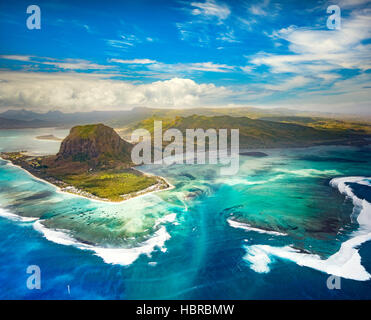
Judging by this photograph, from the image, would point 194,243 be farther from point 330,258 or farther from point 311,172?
point 311,172

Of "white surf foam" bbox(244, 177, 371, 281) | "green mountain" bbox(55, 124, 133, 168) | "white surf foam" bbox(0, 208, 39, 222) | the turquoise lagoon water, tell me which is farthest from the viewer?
"green mountain" bbox(55, 124, 133, 168)

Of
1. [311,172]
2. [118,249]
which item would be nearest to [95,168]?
[118,249]

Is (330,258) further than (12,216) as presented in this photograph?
No

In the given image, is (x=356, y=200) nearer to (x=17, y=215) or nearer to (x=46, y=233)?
(x=46, y=233)

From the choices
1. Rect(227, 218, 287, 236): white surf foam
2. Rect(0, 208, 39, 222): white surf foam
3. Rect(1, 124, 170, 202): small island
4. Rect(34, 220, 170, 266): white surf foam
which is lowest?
Rect(34, 220, 170, 266): white surf foam

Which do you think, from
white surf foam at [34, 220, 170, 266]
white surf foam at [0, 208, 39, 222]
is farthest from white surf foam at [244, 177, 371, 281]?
white surf foam at [0, 208, 39, 222]

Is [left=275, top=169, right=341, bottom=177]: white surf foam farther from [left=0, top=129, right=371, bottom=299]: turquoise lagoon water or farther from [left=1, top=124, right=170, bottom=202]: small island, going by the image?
[left=1, top=124, right=170, bottom=202]: small island

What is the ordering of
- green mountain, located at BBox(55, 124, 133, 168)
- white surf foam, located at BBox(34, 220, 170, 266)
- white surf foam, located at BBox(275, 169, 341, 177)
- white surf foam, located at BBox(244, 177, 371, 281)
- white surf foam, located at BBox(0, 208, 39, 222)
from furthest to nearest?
green mountain, located at BBox(55, 124, 133, 168)
white surf foam, located at BBox(275, 169, 341, 177)
white surf foam, located at BBox(0, 208, 39, 222)
white surf foam, located at BBox(34, 220, 170, 266)
white surf foam, located at BBox(244, 177, 371, 281)

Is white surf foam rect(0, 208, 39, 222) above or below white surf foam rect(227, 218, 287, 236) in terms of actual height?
below
